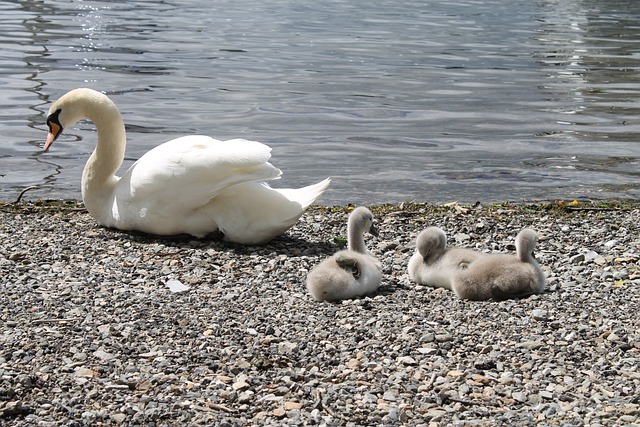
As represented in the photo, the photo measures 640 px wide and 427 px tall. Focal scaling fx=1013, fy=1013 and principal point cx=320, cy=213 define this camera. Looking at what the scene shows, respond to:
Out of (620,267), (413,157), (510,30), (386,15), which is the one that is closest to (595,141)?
(413,157)

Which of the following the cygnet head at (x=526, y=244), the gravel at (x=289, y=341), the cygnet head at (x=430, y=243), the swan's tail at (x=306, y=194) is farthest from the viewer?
the swan's tail at (x=306, y=194)

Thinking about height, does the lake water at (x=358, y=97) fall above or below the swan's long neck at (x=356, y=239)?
below

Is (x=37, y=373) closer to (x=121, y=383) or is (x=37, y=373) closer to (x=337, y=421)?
(x=121, y=383)

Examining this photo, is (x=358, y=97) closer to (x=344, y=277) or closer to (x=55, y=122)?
(x=55, y=122)

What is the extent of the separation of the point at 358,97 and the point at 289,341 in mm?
12618

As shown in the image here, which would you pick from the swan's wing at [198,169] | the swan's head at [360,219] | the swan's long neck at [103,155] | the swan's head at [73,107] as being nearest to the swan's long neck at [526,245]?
the swan's head at [360,219]

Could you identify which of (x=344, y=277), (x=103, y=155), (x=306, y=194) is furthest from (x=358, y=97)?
(x=344, y=277)

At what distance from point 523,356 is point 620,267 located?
204 centimetres

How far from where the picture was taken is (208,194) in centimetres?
784

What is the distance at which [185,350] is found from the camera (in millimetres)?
5641

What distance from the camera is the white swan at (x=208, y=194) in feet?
25.4

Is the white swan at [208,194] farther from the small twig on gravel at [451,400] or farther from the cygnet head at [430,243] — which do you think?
the small twig on gravel at [451,400]

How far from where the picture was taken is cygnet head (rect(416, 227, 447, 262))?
269 inches

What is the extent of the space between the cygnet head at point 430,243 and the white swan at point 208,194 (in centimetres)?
141
